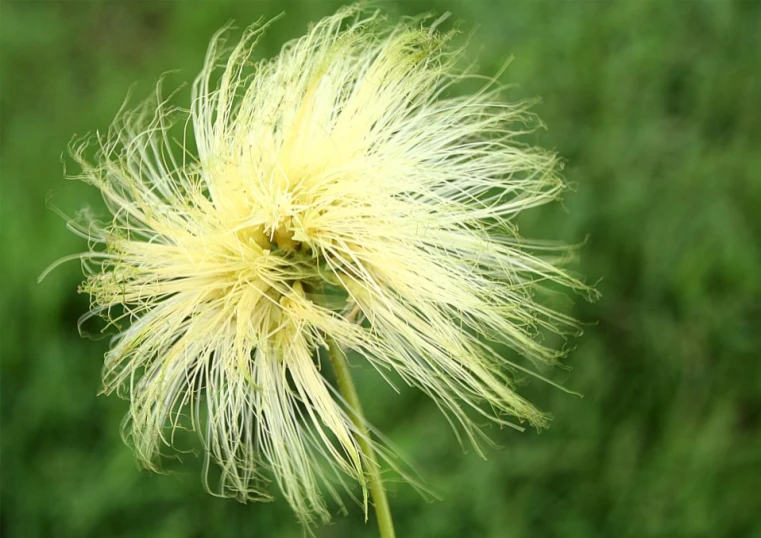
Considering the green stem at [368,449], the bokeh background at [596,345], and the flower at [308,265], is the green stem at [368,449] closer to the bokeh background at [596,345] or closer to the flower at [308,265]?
the flower at [308,265]

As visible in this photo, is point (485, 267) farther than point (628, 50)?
No

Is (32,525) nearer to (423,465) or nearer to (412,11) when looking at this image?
(423,465)

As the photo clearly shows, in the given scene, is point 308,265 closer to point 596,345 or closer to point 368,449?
point 368,449

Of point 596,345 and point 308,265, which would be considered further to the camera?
point 596,345

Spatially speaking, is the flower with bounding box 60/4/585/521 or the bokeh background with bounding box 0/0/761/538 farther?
the bokeh background with bounding box 0/0/761/538

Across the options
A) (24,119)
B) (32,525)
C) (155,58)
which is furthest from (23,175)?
(32,525)

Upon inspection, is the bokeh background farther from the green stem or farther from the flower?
the green stem

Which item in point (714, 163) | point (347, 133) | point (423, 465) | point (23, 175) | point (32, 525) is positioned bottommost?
point (32, 525)

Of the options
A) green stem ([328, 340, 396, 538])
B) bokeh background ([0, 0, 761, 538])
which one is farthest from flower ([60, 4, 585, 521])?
bokeh background ([0, 0, 761, 538])

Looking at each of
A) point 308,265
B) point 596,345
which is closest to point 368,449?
point 308,265
